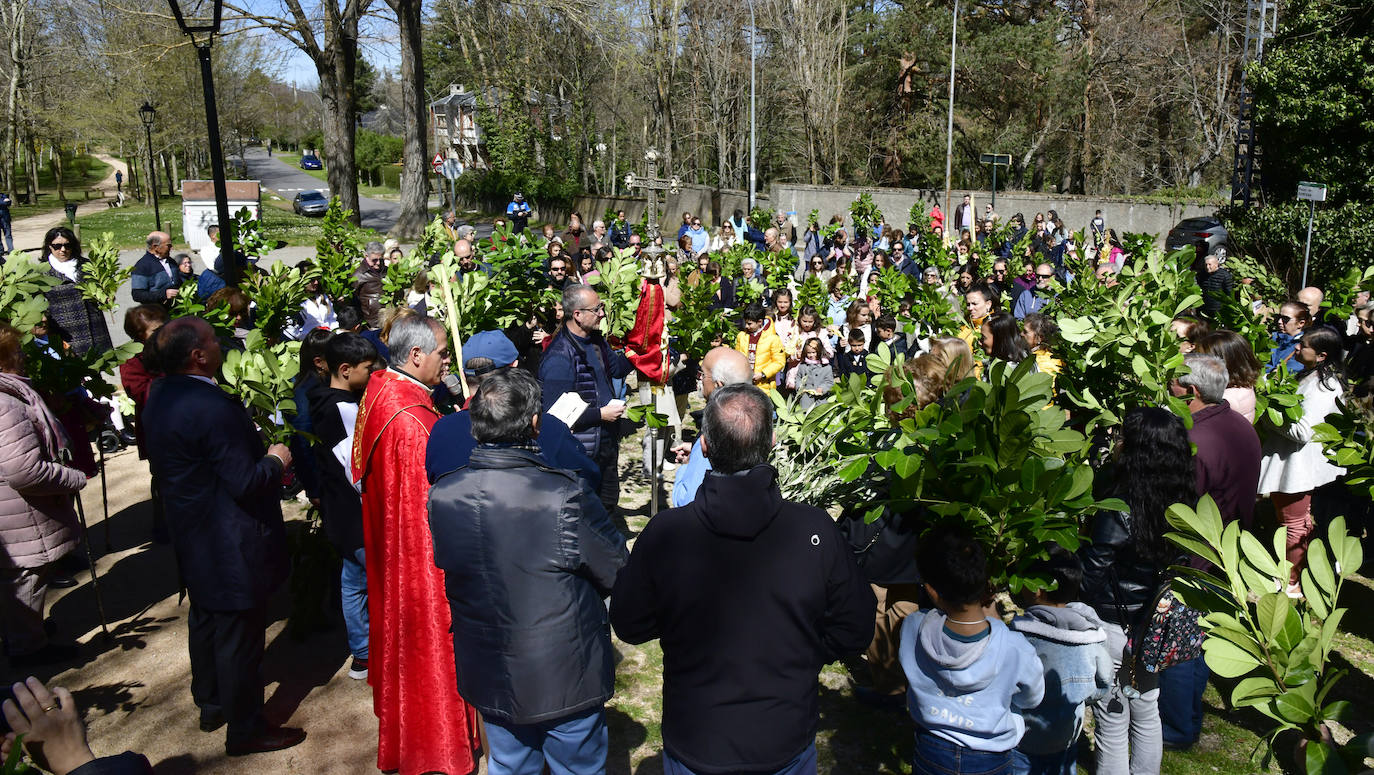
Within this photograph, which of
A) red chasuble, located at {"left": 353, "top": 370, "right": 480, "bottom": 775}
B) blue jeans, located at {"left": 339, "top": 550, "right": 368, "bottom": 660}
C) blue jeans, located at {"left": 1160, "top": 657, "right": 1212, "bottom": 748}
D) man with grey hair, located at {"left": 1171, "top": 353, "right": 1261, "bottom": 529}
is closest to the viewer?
Answer: red chasuble, located at {"left": 353, "top": 370, "right": 480, "bottom": 775}

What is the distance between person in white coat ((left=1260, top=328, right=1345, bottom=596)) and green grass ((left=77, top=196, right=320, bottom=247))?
24747 mm

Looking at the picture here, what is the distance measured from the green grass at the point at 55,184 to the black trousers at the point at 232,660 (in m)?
42.0

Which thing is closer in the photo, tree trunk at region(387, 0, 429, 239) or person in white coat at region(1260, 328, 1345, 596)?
person in white coat at region(1260, 328, 1345, 596)

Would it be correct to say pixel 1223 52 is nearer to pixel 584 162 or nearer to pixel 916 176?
pixel 916 176

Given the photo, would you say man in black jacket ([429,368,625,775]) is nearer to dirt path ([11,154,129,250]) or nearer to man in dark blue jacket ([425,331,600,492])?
man in dark blue jacket ([425,331,600,492])

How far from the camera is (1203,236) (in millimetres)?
16484

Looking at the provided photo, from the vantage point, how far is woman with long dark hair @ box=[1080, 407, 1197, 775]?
3648mm

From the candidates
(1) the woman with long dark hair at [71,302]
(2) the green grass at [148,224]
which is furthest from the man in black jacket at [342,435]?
(2) the green grass at [148,224]

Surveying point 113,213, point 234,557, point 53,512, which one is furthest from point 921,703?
point 113,213

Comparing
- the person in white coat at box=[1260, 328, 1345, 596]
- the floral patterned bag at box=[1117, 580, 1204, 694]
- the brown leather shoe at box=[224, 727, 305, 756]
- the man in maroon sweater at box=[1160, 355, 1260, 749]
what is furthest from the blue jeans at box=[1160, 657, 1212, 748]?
the brown leather shoe at box=[224, 727, 305, 756]

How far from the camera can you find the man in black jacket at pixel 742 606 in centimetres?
256

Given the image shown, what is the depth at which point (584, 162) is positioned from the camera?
1506 inches

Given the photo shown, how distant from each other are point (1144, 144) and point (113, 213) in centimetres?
4149

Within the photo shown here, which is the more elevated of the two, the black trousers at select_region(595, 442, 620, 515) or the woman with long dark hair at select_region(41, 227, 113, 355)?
the woman with long dark hair at select_region(41, 227, 113, 355)
